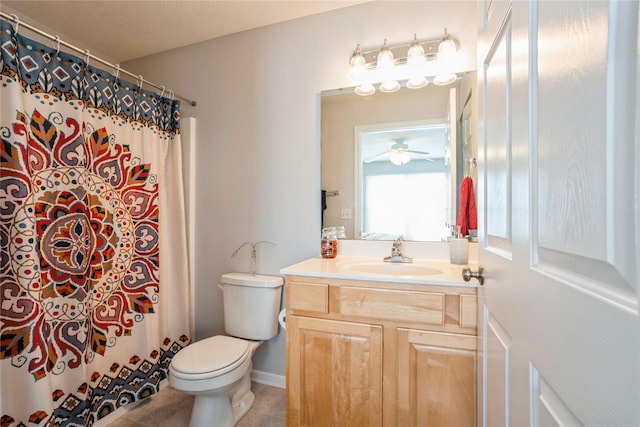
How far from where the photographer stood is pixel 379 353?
4.24 feet


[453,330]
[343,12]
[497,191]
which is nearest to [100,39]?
[343,12]

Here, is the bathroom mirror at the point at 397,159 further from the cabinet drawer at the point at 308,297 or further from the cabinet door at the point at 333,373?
the cabinet door at the point at 333,373

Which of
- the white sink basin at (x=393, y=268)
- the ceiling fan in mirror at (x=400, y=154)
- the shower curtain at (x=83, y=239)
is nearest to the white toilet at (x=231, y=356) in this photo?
the shower curtain at (x=83, y=239)

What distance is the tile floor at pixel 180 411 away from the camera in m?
1.67

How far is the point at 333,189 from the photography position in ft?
6.20

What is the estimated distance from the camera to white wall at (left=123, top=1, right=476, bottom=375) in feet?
5.94

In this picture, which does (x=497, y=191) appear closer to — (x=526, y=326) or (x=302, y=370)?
(x=526, y=326)

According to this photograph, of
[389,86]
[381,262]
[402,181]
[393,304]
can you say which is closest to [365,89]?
[389,86]

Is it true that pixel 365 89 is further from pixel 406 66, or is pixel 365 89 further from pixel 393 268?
pixel 393 268

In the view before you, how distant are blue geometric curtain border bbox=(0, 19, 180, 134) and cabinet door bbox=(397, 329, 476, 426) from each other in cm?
197

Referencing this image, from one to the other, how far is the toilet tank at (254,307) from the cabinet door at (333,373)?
43 cm

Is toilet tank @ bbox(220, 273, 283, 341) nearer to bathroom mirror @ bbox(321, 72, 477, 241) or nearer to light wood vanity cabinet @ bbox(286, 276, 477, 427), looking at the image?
light wood vanity cabinet @ bbox(286, 276, 477, 427)

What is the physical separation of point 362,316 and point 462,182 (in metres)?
0.91

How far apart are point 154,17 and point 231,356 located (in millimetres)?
2166
